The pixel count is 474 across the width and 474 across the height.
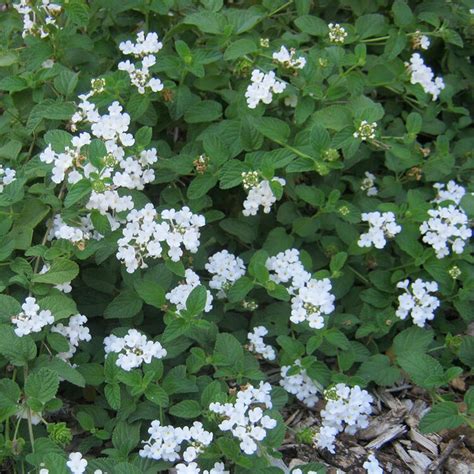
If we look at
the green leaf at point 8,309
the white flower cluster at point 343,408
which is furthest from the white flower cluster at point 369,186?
the green leaf at point 8,309

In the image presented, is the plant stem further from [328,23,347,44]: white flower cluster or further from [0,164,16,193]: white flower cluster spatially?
[328,23,347,44]: white flower cluster

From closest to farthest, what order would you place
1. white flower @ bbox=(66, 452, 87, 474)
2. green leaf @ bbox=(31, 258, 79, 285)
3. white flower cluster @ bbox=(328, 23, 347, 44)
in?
white flower @ bbox=(66, 452, 87, 474) < green leaf @ bbox=(31, 258, 79, 285) < white flower cluster @ bbox=(328, 23, 347, 44)

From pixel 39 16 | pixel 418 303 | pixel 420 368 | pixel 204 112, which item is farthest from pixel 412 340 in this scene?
pixel 39 16

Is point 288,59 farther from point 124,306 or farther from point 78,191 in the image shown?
point 124,306

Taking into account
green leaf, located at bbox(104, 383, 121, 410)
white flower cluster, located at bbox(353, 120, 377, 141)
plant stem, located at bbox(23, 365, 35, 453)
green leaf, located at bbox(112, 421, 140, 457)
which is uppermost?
white flower cluster, located at bbox(353, 120, 377, 141)

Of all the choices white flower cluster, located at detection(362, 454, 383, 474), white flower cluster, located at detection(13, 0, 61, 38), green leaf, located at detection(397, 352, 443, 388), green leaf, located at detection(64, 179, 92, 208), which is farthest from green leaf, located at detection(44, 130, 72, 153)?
white flower cluster, located at detection(362, 454, 383, 474)

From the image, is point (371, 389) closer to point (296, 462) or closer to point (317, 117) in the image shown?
point (296, 462)

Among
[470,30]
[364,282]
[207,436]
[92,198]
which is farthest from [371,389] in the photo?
[470,30]
